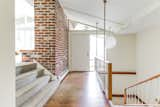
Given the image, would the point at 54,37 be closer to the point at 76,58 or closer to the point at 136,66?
the point at 76,58

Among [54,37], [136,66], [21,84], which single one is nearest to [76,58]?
[136,66]

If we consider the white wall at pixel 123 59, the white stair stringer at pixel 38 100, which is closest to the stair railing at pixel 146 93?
the white wall at pixel 123 59

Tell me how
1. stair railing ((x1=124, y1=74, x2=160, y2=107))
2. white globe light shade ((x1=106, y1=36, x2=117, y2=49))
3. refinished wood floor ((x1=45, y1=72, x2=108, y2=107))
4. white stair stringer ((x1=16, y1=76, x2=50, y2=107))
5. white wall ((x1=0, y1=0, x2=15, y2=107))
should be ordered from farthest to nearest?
white globe light shade ((x1=106, y1=36, x2=117, y2=49)) < stair railing ((x1=124, y1=74, x2=160, y2=107)) < refinished wood floor ((x1=45, y1=72, x2=108, y2=107)) < white stair stringer ((x1=16, y1=76, x2=50, y2=107)) < white wall ((x1=0, y1=0, x2=15, y2=107))

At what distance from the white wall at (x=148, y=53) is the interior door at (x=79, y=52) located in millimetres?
2712

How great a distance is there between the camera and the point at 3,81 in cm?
153

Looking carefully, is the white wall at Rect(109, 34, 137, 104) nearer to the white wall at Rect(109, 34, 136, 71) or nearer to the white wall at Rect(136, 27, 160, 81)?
the white wall at Rect(109, 34, 136, 71)

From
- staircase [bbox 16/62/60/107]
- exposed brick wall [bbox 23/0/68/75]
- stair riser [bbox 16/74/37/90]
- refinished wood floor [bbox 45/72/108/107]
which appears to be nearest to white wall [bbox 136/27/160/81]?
refinished wood floor [bbox 45/72/108/107]

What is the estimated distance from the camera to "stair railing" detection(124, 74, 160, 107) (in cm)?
686

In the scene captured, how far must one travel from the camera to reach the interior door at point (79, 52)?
438 inches

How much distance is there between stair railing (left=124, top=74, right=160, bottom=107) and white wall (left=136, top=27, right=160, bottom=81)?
383 millimetres

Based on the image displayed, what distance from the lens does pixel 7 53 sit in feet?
5.27

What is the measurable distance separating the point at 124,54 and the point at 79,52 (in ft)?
7.96

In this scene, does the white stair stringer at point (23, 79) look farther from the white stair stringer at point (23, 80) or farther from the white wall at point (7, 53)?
the white wall at point (7, 53)

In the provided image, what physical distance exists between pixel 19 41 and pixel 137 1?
18.4ft
